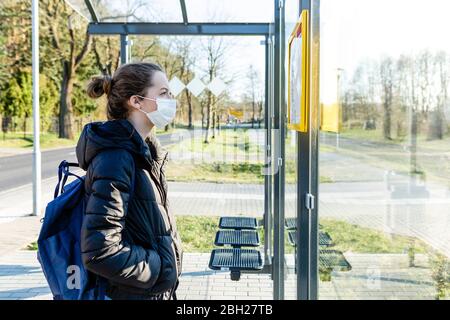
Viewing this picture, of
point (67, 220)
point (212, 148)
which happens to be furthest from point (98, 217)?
point (212, 148)

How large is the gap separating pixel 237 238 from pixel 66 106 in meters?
13.5

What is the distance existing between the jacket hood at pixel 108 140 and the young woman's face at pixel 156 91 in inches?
6.2

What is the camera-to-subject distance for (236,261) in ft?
12.6

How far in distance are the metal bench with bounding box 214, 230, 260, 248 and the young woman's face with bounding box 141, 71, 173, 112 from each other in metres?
2.43

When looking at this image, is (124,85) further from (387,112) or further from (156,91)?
(387,112)

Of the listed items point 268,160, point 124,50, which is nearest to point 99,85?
point 124,50

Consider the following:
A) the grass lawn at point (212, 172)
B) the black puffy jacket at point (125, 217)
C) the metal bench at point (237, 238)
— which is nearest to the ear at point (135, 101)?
the black puffy jacket at point (125, 217)

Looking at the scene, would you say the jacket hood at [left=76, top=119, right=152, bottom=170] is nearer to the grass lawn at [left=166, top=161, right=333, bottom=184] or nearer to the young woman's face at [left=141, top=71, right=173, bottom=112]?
the young woman's face at [left=141, top=71, right=173, bottom=112]

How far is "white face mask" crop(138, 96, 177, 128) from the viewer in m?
1.79

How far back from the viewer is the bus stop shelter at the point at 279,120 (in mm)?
1955

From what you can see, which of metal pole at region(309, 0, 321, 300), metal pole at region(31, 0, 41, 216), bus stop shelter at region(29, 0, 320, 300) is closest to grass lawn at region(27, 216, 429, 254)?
metal pole at region(309, 0, 321, 300)

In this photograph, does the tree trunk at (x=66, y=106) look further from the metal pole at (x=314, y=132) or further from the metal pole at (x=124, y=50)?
the metal pole at (x=314, y=132)
